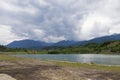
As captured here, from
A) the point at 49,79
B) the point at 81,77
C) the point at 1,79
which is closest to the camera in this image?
the point at 1,79

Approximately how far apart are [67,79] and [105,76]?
6.46 metres

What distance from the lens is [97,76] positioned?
112ft

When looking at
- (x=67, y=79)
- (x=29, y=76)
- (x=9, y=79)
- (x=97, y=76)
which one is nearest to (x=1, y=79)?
(x=9, y=79)

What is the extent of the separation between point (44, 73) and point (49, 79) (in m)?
3.54

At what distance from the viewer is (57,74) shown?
3319 cm

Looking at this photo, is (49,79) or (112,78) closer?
(49,79)

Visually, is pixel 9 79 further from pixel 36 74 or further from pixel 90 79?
pixel 90 79

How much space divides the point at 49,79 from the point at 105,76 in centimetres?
850

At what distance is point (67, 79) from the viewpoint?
30766mm

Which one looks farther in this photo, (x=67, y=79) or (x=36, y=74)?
(x=36, y=74)

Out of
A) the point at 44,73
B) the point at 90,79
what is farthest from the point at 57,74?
the point at 90,79

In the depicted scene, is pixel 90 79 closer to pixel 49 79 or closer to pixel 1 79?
pixel 49 79

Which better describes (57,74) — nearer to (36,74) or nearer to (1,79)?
(36,74)

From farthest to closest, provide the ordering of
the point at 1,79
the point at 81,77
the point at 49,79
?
the point at 81,77 → the point at 49,79 → the point at 1,79
